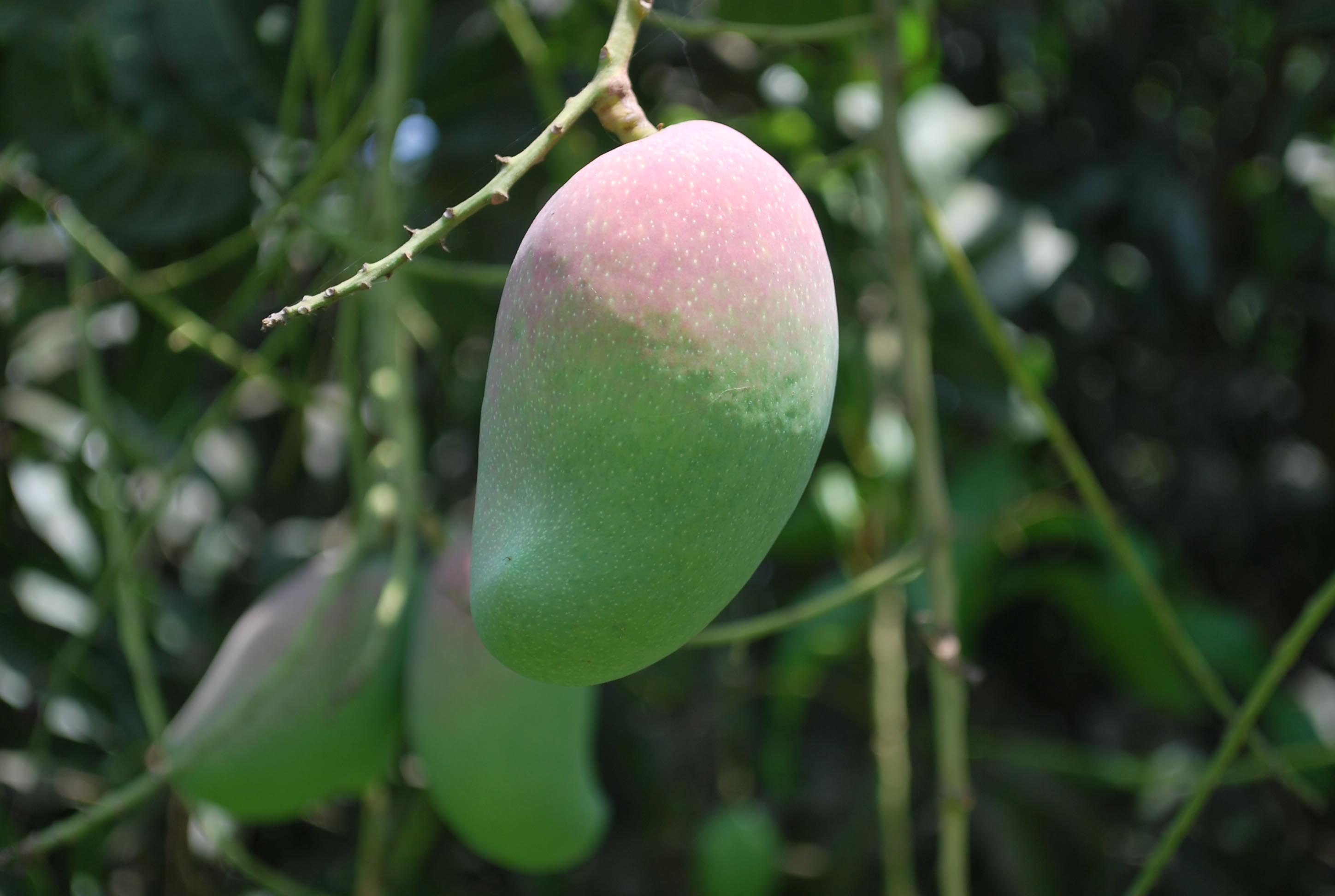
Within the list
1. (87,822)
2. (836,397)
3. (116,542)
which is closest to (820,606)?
(87,822)

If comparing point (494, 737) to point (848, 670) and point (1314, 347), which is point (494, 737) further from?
point (1314, 347)

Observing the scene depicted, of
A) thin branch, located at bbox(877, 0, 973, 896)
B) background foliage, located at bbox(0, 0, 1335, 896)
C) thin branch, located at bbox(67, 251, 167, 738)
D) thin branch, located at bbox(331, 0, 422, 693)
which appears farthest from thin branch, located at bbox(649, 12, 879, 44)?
thin branch, located at bbox(67, 251, 167, 738)

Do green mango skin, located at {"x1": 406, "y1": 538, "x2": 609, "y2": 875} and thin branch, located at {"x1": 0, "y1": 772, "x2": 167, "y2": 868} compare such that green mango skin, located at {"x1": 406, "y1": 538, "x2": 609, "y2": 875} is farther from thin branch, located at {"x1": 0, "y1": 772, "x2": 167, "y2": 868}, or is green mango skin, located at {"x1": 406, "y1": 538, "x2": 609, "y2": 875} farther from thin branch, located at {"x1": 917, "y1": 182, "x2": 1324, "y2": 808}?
thin branch, located at {"x1": 917, "y1": 182, "x2": 1324, "y2": 808}

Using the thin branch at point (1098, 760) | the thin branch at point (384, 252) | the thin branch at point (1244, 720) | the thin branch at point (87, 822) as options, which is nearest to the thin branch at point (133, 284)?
the thin branch at point (384, 252)

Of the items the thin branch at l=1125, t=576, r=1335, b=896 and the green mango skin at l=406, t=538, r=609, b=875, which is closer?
the thin branch at l=1125, t=576, r=1335, b=896

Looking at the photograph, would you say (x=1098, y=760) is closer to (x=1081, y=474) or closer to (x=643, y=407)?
(x=1081, y=474)

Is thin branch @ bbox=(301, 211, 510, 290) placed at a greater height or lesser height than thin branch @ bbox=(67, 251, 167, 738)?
greater
